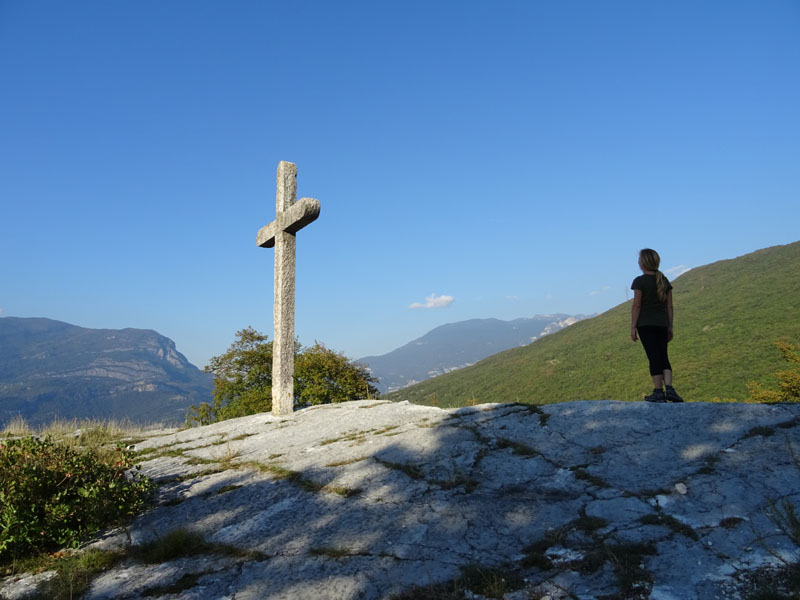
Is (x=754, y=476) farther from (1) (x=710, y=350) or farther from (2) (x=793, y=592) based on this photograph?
(1) (x=710, y=350)

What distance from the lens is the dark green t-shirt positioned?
5809mm

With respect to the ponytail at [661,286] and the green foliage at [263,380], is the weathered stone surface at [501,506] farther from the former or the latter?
the green foliage at [263,380]

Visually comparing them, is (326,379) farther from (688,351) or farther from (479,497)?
(688,351)

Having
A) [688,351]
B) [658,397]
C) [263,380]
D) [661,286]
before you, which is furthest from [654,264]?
[688,351]

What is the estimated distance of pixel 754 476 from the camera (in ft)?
10.6

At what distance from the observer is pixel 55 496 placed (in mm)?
3471

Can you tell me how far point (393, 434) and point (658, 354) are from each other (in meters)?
3.44

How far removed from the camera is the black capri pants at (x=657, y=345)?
5828 mm

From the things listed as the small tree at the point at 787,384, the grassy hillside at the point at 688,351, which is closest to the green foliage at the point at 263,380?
the grassy hillside at the point at 688,351

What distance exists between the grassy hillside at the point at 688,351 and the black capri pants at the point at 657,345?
18.2 meters

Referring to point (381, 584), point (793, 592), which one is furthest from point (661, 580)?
point (381, 584)

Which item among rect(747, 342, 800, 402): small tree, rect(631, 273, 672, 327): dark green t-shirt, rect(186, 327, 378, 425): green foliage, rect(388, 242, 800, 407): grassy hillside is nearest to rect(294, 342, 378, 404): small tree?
rect(186, 327, 378, 425): green foliage

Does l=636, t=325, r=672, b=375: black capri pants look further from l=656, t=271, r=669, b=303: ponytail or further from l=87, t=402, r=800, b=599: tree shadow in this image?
l=87, t=402, r=800, b=599: tree shadow

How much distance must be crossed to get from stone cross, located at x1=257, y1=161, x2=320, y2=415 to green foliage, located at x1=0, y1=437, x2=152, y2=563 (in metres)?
3.90
